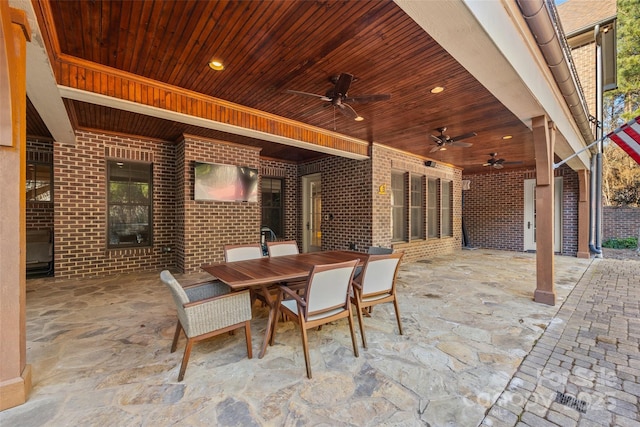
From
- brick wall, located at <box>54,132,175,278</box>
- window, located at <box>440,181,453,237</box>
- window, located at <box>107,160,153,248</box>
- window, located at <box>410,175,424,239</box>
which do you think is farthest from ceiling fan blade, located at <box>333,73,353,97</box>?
window, located at <box>440,181,453,237</box>

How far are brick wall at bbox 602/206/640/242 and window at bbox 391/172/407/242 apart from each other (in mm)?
7884

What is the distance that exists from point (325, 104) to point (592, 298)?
4647 millimetres

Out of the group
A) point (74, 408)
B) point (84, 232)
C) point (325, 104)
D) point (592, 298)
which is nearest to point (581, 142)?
point (592, 298)

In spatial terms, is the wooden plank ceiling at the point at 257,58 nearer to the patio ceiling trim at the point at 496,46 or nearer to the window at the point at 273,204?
the patio ceiling trim at the point at 496,46

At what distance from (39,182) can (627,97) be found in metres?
17.8

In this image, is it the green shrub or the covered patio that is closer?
the covered patio

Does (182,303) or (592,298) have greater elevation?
(182,303)

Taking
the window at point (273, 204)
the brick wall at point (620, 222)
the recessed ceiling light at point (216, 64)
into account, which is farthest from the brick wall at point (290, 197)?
the brick wall at point (620, 222)

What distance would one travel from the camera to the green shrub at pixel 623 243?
8.69 meters

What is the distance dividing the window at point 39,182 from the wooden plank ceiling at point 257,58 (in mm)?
838

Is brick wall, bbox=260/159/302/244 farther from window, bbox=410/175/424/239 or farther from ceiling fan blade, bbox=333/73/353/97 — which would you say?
ceiling fan blade, bbox=333/73/353/97

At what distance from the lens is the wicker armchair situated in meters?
1.96

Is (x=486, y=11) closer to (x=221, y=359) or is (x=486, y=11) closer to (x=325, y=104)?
(x=325, y=104)

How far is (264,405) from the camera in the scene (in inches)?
66.9
